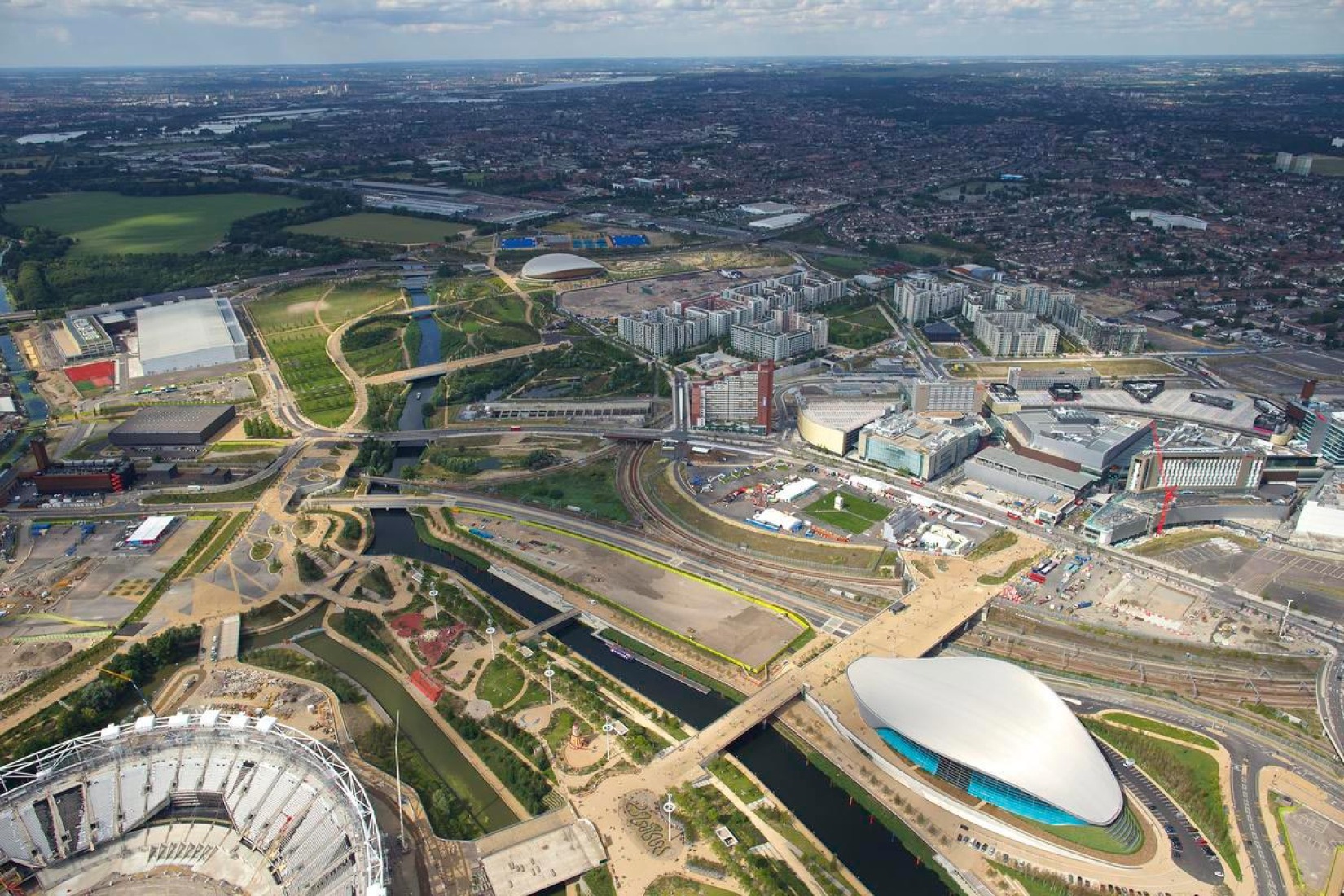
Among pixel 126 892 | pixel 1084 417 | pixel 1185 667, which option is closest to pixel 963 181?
pixel 1084 417

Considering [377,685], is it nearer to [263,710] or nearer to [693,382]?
[263,710]

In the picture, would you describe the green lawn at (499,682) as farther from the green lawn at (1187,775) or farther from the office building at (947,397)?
the office building at (947,397)

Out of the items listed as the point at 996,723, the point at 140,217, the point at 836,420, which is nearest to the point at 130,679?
the point at 996,723

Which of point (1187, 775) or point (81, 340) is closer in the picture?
point (1187, 775)

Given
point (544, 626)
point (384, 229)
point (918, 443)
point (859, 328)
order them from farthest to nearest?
point (384, 229)
point (859, 328)
point (918, 443)
point (544, 626)

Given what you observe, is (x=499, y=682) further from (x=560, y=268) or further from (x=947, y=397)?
(x=560, y=268)

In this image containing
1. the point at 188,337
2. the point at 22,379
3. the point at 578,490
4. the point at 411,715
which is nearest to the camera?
the point at 411,715

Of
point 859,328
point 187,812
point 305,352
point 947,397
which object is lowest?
point 859,328

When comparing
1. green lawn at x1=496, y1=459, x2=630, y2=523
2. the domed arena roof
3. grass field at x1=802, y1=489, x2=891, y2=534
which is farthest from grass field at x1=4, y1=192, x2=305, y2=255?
grass field at x1=802, y1=489, x2=891, y2=534

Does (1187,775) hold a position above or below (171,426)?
below

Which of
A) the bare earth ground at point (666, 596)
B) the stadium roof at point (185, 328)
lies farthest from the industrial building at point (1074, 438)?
the stadium roof at point (185, 328)
